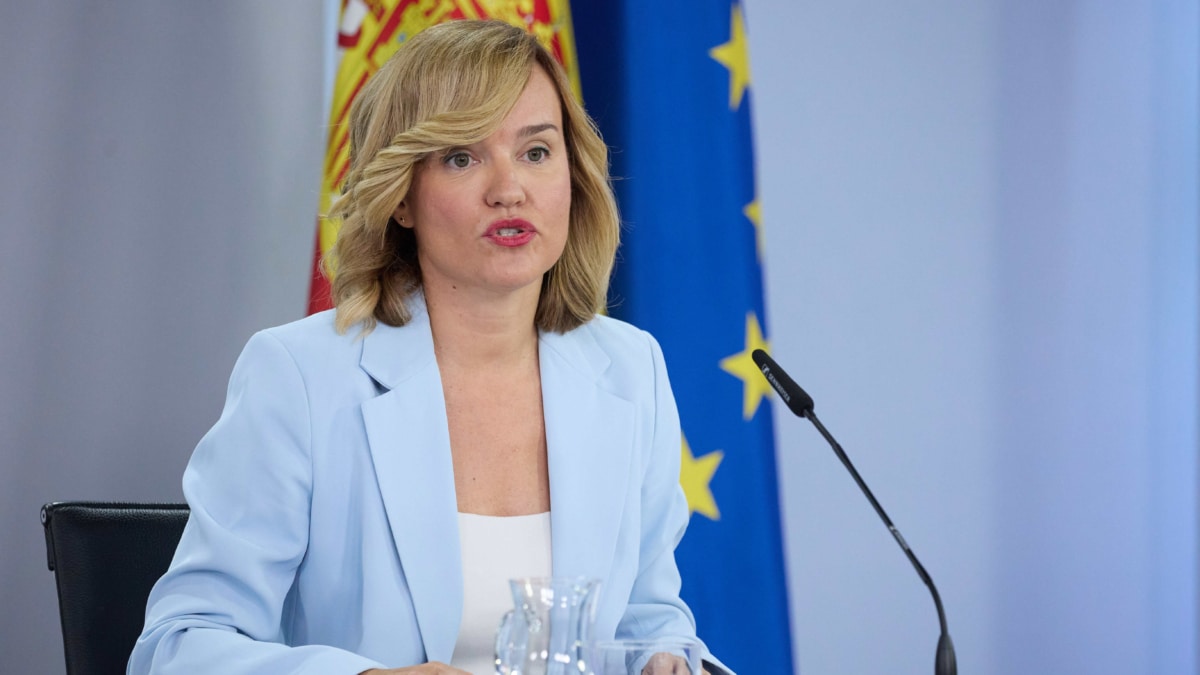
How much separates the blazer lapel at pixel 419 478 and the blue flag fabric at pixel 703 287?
0.95m

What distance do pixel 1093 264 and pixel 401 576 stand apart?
104 inches

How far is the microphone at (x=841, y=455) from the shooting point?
1.15 meters

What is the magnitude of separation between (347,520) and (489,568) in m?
0.20

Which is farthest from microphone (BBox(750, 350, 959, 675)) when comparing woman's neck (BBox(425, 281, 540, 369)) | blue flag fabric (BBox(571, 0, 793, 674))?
blue flag fabric (BBox(571, 0, 793, 674))

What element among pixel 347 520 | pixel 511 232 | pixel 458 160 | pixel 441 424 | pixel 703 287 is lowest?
pixel 347 520

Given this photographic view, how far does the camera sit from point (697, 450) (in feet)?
8.27

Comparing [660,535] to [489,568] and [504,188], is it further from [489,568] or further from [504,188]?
[504,188]

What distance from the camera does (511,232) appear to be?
1.63m

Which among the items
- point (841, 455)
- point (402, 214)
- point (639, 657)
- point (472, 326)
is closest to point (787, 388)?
point (841, 455)

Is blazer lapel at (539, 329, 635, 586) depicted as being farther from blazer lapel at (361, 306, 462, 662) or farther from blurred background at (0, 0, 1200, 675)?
blurred background at (0, 0, 1200, 675)

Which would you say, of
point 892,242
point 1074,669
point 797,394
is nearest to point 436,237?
point 797,394

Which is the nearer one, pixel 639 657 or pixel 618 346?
pixel 639 657

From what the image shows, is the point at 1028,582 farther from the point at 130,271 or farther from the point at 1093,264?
the point at 130,271

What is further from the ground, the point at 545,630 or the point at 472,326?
the point at 472,326
